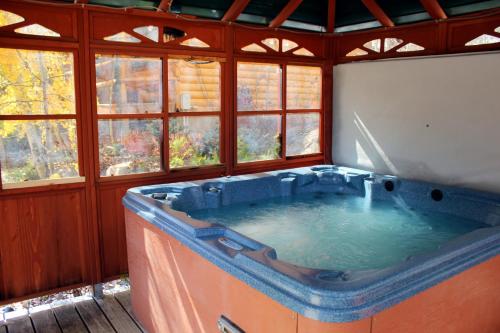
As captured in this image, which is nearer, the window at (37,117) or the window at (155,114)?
the window at (37,117)

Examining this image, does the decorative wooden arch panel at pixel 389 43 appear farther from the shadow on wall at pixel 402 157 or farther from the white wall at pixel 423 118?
the shadow on wall at pixel 402 157

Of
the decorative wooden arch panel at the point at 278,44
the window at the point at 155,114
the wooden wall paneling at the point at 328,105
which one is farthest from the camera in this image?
the wooden wall paneling at the point at 328,105

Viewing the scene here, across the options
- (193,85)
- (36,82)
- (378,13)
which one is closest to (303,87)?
(378,13)

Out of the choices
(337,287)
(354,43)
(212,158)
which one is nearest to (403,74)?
(354,43)

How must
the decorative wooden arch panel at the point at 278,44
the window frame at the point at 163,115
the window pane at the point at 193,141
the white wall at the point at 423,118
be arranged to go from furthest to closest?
the decorative wooden arch panel at the point at 278,44 → the window pane at the point at 193,141 → the white wall at the point at 423,118 → the window frame at the point at 163,115

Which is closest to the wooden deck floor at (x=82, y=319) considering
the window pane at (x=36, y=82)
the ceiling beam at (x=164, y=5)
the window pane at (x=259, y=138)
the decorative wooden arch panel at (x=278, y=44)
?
the window pane at (x=36, y=82)

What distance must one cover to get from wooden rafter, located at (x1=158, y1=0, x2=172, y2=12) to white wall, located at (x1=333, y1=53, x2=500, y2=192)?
199cm

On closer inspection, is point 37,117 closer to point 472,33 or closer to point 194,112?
point 194,112

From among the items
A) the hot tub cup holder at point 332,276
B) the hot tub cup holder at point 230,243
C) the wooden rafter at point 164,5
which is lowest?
the hot tub cup holder at point 332,276

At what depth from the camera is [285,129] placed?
449 cm

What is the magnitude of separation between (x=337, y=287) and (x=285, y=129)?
3.04m

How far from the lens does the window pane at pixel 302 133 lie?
4.58m

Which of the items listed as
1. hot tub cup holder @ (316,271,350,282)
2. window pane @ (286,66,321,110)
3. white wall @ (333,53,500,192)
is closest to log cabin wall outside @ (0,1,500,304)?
white wall @ (333,53,500,192)

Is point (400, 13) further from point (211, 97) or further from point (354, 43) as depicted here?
point (211, 97)
